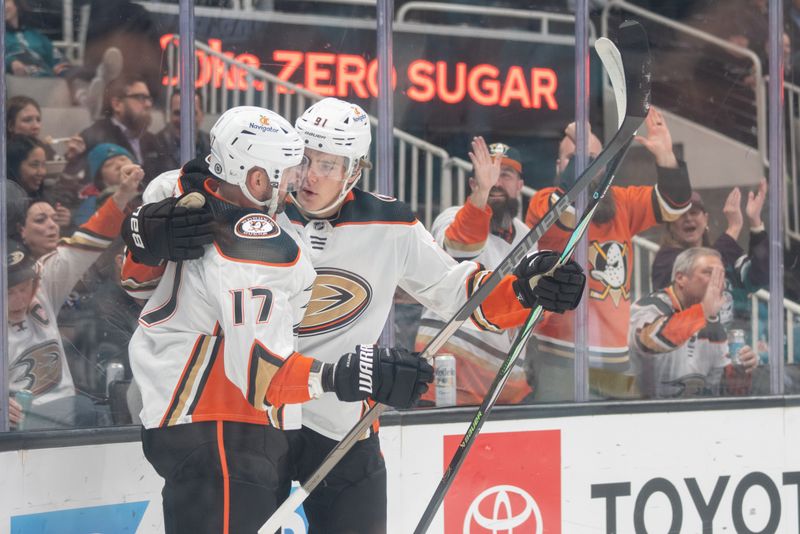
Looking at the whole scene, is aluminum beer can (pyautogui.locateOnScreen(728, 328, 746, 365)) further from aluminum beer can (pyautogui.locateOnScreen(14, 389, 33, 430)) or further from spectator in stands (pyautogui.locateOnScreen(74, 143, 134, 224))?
aluminum beer can (pyautogui.locateOnScreen(14, 389, 33, 430))

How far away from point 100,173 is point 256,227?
1.02 meters

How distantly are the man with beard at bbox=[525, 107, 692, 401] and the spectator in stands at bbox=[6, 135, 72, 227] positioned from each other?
59.0 inches

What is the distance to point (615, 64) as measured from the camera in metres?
2.71

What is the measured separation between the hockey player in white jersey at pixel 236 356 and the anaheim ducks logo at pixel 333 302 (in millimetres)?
154

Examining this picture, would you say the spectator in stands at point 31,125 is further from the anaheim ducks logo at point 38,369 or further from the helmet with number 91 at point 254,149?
the helmet with number 91 at point 254,149

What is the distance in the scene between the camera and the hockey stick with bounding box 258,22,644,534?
2354 millimetres

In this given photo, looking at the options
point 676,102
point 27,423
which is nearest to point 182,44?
point 27,423

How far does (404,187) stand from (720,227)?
3.97 feet

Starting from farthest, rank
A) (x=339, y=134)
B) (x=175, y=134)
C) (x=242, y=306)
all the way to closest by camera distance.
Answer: (x=175, y=134) < (x=339, y=134) < (x=242, y=306)

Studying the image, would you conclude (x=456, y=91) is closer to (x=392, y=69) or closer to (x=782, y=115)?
(x=392, y=69)

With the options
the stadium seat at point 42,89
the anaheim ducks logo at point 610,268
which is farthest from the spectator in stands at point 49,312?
the anaheim ducks logo at point 610,268

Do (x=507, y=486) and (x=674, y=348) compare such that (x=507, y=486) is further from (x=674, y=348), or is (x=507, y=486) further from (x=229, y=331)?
(x=229, y=331)

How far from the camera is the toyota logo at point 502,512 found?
3508mm

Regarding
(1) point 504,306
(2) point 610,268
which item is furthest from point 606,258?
(1) point 504,306
